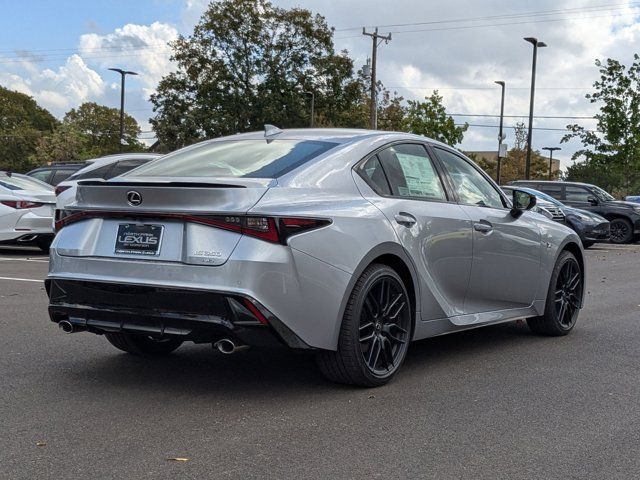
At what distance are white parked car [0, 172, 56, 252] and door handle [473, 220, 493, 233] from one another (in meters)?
9.51

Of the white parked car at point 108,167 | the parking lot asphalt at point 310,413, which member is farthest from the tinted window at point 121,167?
the parking lot asphalt at point 310,413

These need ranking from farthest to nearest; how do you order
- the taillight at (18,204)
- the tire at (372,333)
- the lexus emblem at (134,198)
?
the taillight at (18,204), the tire at (372,333), the lexus emblem at (134,198)

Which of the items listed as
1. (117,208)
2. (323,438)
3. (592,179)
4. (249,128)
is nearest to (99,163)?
(117,208)

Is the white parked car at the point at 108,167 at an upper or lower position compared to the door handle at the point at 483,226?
upper

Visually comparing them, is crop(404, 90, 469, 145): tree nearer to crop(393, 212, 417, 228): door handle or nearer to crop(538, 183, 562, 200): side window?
crop(538, 183, 562, 200): side window

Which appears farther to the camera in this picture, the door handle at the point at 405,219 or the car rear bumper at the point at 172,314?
the door handle at the point at 405,219

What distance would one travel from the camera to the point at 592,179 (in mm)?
77062

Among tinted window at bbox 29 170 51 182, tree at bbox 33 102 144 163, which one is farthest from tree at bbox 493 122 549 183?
tinted window at bbox 29 170 51 182

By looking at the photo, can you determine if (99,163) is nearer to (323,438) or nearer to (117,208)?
(117,208)

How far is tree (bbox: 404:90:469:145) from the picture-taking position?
44.8 metres

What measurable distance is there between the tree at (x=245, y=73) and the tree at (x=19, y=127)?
123 feet

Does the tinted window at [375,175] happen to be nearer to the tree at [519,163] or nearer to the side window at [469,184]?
the side window at [469,184]

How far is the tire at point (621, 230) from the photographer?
22828 mm

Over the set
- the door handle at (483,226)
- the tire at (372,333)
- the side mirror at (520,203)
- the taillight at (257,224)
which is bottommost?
the tire at (372,333)
